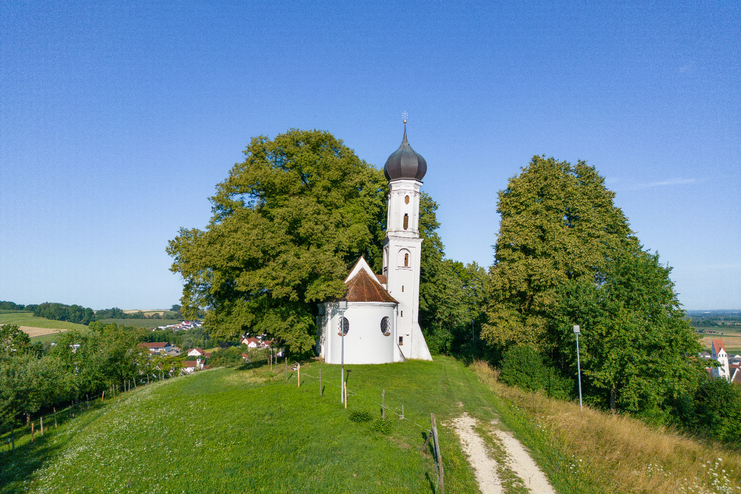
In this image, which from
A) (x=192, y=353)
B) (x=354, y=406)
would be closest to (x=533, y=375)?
(x=354, y=406)

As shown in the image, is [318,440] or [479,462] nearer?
[479,462]

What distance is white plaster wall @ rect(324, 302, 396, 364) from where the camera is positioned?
1071 inches

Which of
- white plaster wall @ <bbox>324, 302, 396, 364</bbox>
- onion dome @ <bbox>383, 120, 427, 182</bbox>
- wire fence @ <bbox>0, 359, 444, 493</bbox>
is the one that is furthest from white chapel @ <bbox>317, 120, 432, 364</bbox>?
wire fence @ <bbox>0, 359, 444, 493</bbox>

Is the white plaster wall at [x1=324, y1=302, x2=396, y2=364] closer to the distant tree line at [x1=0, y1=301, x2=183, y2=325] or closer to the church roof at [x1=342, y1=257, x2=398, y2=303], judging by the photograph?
the church roof at [x1=342, y1=257, x2=398, y2=303]

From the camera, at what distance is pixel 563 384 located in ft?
74.1

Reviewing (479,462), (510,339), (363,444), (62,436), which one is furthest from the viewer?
(510,339)

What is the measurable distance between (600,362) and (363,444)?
14018mm

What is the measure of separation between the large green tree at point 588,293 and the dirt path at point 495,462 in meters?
9.19

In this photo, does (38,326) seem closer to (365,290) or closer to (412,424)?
(365,290)

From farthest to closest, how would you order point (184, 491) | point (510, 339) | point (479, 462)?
point (510, 339)
point (479, 462)
point (184, 491)

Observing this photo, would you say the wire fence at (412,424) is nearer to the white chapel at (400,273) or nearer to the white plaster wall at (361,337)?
the white plaster wall at (361,337)

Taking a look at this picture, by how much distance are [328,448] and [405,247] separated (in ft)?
64.9

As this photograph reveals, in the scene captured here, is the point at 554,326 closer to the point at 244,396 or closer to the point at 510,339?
the point at 510,339

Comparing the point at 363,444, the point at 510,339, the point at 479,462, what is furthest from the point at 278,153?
the point at 479,462
